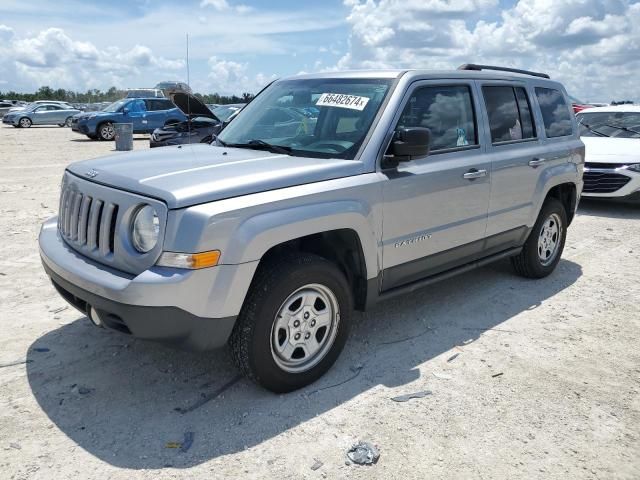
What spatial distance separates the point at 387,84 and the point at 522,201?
6.21 ft

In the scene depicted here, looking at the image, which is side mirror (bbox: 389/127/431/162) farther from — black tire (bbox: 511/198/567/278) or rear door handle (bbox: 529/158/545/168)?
black tire (bbox: 511/198/567/278)

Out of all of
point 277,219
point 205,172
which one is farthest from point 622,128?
point 205,172

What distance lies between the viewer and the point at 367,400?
3432mm

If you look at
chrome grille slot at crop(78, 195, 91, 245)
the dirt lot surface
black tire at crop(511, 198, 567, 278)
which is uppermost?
chrome grille slot at crop(78, 195, 91, 245)

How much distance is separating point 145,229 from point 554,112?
4.33m

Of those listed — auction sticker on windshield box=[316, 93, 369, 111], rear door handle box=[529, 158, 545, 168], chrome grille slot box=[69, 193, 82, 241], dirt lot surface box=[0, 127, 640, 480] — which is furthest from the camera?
rear door handle box=[529, 158, 545, 168]

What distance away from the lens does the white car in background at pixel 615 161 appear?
28.9 ft

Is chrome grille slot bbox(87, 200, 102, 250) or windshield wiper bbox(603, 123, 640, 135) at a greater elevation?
windshield wiper bbox(603, 123, 640, 135)

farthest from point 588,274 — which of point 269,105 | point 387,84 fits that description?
point 269,105

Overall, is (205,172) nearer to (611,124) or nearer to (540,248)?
(540,248)

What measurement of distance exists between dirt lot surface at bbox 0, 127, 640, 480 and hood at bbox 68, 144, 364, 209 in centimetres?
124

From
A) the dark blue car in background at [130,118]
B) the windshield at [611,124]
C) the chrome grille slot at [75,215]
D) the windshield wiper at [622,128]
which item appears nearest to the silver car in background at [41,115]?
the dark blue car in background at [130,118]

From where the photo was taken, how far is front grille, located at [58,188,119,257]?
318cm

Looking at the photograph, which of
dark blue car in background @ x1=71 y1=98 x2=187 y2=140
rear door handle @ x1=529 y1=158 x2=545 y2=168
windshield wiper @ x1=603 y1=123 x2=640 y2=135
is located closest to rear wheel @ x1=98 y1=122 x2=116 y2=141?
dark blue car in background @ x1=71 y1=98 x2=187 y2=140
